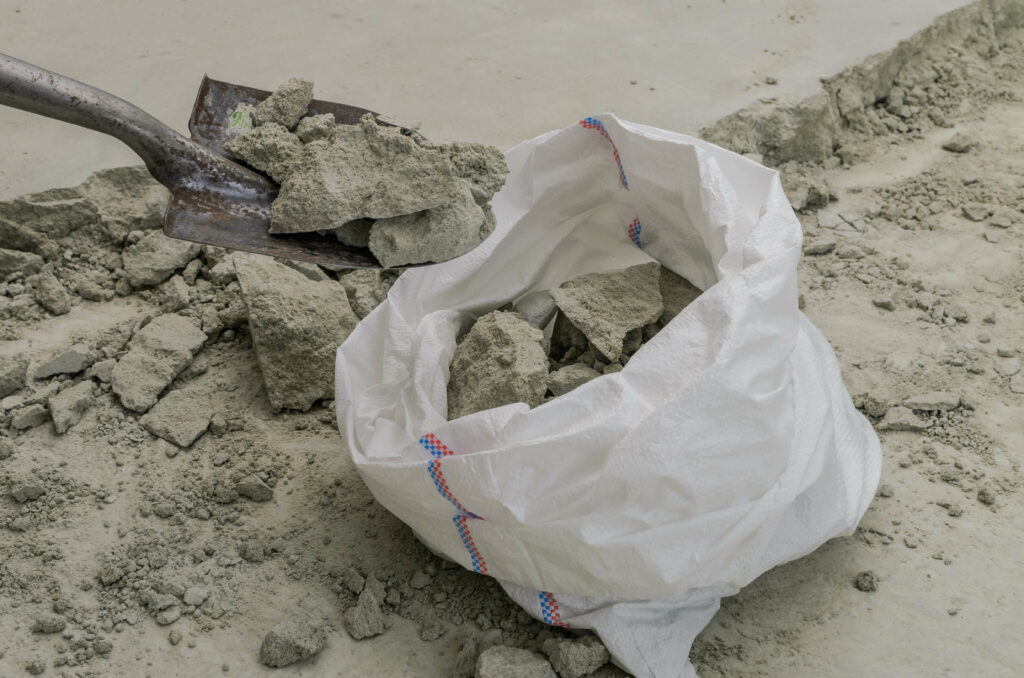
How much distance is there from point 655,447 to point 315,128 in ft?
2.74

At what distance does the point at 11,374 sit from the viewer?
76.5 inches

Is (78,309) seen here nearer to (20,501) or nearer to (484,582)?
(20,501)

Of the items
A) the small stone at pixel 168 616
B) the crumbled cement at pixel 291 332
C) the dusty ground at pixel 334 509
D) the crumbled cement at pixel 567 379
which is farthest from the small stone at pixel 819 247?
the small stone at pixel 168 616

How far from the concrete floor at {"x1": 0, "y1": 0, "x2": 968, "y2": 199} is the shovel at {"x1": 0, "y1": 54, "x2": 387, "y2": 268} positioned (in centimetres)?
82

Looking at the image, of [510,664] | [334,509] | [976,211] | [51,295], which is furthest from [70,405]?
[976,211]

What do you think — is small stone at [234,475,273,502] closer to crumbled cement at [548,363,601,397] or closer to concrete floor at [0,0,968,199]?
crumbled cement at [548,363,601,397]

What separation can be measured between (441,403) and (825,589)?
A: 0.73m

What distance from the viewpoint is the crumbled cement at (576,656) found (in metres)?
1.53

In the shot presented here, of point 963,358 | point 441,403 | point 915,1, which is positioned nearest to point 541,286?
point 441,403

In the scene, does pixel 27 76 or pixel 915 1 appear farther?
pixel 915 1

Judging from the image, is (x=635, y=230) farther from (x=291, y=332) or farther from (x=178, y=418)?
(x=178, y=418)

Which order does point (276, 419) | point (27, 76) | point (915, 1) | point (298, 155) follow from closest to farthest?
1. point (27, 76)
2. point (298, 155)
3. point (276, 419)
4. point (915, 1)

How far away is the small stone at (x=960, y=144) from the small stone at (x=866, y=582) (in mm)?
1668

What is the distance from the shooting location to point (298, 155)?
172 centimetres
